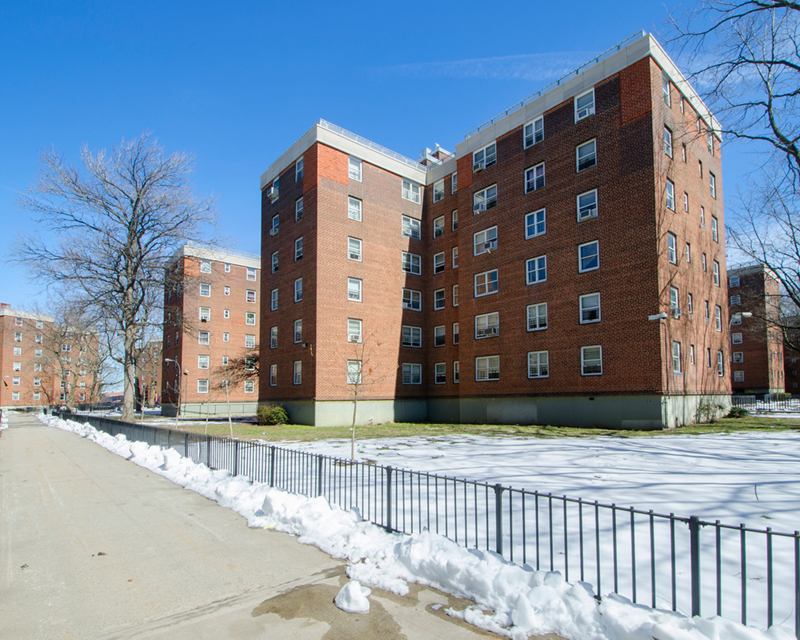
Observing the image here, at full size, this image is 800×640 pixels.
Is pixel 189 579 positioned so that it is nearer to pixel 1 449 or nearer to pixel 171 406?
pixel 1 449

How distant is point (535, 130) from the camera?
29.2 m

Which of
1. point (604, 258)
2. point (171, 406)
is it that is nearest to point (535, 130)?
point (604, 258)

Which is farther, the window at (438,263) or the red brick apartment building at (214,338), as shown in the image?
the red brick apartment building at (214,338)

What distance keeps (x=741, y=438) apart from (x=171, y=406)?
5204cm

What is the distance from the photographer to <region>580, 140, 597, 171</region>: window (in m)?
26.1

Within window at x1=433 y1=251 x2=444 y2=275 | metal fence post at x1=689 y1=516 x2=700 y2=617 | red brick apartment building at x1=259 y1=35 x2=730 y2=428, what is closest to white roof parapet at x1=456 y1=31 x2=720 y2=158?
red brick apartment building at x1=259 y1=35 x2=730 y2=428

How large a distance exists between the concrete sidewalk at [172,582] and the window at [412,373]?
82.2 feet

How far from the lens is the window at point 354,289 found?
32.2 meters

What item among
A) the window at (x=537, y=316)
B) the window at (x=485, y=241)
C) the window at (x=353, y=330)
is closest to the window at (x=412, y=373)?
the window at (x=353, y=330)

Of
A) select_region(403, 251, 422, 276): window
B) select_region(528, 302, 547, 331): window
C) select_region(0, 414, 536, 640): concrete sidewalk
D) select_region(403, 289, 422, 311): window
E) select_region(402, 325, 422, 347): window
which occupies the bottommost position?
select_region(0, 414, 536, 640): concrete sidewalk

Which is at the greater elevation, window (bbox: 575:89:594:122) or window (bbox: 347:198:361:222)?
window (bbox: 575:89:594:122)

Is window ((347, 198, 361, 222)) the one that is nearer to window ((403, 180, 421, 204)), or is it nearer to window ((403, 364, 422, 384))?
window ((403, 180, 421, 204))

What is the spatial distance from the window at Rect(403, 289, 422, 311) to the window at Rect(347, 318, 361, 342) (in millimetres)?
4373

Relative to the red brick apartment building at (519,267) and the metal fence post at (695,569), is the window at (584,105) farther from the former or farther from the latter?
the metal fence post at (695,569)
